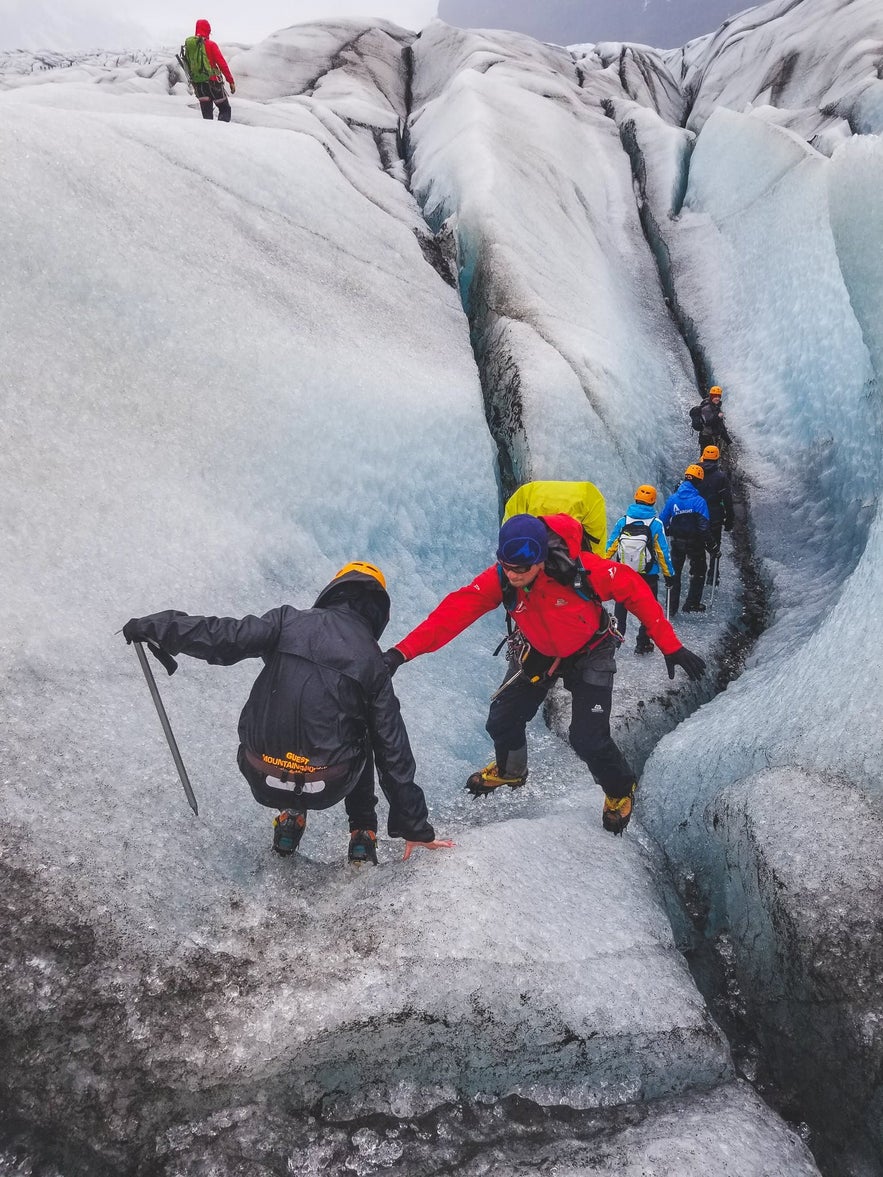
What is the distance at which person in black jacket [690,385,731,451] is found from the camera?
934 cm

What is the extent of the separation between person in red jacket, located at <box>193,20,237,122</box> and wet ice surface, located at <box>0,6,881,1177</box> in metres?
0.63

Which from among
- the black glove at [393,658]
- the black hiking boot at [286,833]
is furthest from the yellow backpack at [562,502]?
the black hiking boot at [286,833]

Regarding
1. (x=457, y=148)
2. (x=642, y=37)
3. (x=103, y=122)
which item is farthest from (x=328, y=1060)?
(x=642, y=37)

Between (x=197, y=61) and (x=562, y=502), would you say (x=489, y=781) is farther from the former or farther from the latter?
(x=197, y=61)

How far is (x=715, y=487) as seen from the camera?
7773 mm

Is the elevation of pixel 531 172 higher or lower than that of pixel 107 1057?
higher

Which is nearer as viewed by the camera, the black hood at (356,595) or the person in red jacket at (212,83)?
the black hood at (356,595)

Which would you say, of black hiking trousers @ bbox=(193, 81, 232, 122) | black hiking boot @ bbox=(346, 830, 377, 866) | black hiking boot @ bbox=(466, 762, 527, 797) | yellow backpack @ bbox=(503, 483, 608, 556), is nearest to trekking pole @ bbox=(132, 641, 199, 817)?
black hiking boot @ bbox=(346, 830, 377, 866)

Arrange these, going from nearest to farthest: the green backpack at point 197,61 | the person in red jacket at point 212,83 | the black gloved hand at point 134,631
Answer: the black gloved hand at point 134,631 < the green backpack at point 197,61 < the person in red jacket at point 212,83

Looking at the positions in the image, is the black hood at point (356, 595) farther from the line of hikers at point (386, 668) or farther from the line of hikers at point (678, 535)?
the line of hikers at point (678, 535)

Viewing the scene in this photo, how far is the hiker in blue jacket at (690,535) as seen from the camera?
723 cm

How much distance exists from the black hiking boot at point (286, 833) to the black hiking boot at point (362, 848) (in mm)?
268

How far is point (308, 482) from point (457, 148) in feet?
24.8

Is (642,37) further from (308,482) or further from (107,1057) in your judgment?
(107,1057)
